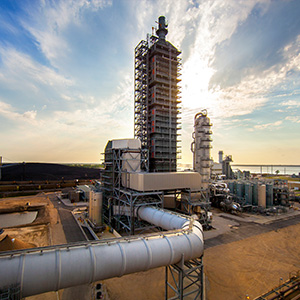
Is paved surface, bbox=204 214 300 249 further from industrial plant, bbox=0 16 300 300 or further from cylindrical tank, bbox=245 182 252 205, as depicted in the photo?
cylindrical tank, bbox=245 182 252 205

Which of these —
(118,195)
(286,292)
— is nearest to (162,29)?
(118,195)

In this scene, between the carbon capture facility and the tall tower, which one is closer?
the carbon capture facility

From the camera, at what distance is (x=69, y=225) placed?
33844 millimetres

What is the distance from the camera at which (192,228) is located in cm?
1449

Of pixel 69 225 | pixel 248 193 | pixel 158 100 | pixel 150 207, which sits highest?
pixel 158 100

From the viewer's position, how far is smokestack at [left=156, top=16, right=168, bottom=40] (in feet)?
162

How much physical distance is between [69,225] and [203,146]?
3103 centimetres

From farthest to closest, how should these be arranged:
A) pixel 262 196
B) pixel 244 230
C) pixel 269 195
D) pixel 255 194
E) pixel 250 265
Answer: pixel 269 195, pixel 255 194, pixel 262 196, pixel 244 230, pixel 250 265

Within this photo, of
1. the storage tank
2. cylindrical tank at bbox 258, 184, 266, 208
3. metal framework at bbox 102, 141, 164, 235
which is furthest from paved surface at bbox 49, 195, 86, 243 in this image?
cylindrical tank at bbox 258, 184, 266, 208

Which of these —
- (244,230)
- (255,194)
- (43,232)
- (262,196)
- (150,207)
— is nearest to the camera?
(150,207)

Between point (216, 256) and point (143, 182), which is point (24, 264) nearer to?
point (143, 182)

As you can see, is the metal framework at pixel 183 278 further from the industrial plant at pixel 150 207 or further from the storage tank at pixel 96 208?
the storage tank at pixel 96 208

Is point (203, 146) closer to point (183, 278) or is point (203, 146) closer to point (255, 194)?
point (255, 194)

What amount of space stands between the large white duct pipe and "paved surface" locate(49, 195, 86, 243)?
19.7 metres
